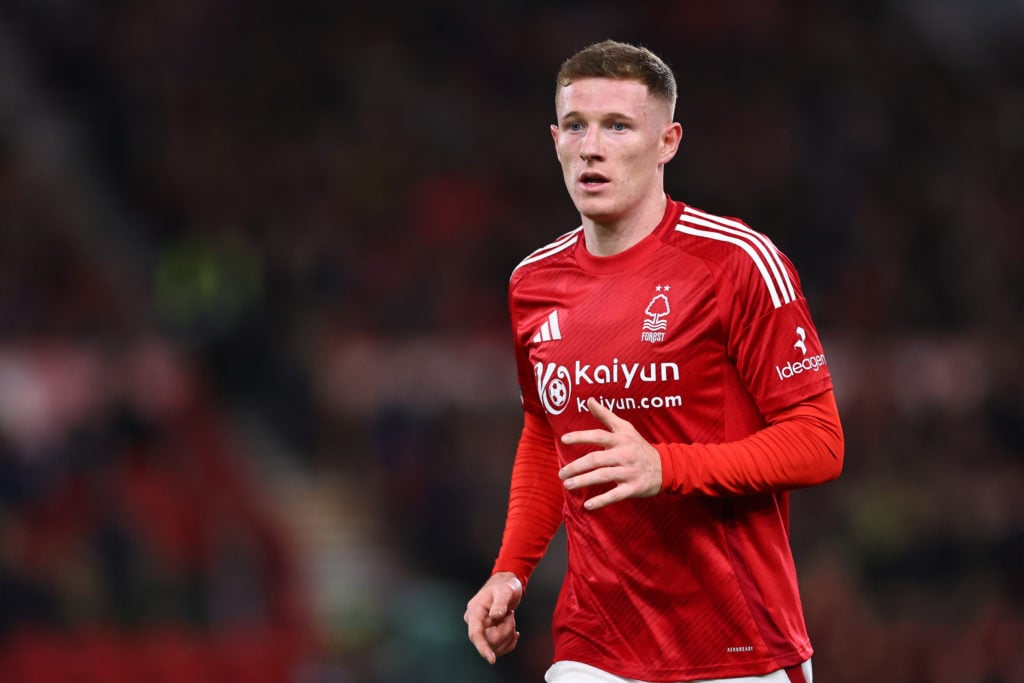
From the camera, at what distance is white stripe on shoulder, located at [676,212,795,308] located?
11.1 feet

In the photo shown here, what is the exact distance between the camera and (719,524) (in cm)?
348

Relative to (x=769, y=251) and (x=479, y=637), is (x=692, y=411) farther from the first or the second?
(x=479, y=637)

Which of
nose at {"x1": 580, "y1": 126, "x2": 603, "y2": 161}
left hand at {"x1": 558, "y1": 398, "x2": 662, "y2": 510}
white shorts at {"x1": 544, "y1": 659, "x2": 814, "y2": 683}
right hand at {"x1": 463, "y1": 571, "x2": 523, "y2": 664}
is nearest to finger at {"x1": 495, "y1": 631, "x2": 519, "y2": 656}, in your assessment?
right hand at {"x1": 463, "y1": 571, "x2": 523, "y2": 664}

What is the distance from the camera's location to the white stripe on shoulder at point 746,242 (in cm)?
338

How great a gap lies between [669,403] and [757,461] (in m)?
0.31

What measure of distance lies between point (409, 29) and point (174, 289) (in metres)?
4.45

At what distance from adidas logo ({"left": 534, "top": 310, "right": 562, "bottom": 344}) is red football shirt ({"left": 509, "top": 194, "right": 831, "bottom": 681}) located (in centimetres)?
5

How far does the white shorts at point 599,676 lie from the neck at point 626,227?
109 cm

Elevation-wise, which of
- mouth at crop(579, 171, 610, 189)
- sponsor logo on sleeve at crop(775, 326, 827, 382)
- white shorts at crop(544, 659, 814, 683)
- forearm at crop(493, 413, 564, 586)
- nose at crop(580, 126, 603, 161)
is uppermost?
nose at crop(580, 126, 603, 161)

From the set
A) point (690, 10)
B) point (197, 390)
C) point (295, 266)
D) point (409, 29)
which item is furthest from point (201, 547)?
point (690, 10)

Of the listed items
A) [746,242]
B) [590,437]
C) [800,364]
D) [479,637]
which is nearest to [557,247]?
[746,242]

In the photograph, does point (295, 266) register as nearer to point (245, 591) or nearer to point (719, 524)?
point (245, 591)

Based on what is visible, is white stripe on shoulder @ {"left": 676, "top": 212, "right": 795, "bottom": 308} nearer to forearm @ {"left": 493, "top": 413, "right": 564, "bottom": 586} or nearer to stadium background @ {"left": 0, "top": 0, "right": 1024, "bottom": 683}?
forearm @ {"left": 493, "top": 413, "right": 564, "bottom": 586}

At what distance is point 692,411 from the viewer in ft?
11.4
